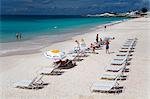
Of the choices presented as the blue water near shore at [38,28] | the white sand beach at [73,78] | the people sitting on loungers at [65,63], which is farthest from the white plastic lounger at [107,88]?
the blue water near shore at [38,28]

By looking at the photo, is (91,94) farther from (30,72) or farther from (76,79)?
(30,72)

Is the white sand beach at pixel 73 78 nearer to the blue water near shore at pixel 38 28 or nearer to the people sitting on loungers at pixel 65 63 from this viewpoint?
the people sitting on loungers at pixel 65 63

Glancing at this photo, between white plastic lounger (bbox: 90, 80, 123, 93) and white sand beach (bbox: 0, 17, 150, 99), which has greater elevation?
white plastic lounger (bbox: 90, 80, 123, 93)

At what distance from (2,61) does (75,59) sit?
3.69 m

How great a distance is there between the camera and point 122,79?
12164mm

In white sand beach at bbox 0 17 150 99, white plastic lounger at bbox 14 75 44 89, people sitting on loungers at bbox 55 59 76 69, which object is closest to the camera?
white sand beach at bbox 0 17 150 99

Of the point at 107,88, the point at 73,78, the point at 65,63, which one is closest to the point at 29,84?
the point at 73,78

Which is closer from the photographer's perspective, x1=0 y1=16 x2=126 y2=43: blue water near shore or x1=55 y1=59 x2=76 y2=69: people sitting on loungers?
x1=55 y1=59 x2=76 y2=69: people sitting on loungers

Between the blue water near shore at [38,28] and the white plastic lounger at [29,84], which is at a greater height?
the white plastic lounger at [29,84]

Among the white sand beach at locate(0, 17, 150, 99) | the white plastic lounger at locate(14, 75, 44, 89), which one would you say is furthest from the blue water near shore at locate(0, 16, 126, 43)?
the white plastic lounger at locate(14, 75, 44, 89)

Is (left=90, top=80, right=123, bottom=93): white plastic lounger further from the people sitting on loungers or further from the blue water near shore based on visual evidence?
the blue water near shore

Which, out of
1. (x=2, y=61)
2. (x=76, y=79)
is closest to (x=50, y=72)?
(x=76, y=79)

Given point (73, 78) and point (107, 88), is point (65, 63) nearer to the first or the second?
point (73, 78)

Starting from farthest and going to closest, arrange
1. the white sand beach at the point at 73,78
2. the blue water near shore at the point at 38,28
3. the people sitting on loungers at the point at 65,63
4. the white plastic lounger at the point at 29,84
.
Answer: the blue water near shore at the point at 38,28 < the people sitting on loungers at the point at 65,63 < the white plastic lounger at the point at 29,84 < the white sand beach at the point at 73,78
